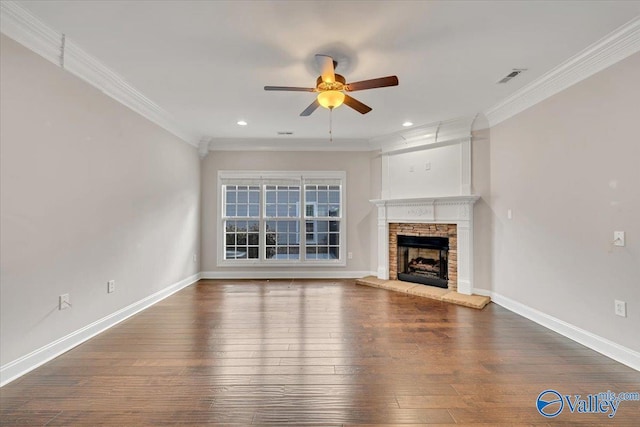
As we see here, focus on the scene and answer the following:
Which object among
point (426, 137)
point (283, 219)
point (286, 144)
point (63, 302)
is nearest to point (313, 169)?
point (286, 144)

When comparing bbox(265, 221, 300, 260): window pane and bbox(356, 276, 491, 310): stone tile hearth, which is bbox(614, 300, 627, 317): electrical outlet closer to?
bbox(356, 276, 491, 310): stone tile hearth

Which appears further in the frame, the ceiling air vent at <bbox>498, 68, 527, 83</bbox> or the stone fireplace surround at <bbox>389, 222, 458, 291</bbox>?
the stone fireplace surround at <bbox>389, 222, 458, 291</bbox>

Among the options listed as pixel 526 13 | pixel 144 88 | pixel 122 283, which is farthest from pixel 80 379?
pixel 526 13

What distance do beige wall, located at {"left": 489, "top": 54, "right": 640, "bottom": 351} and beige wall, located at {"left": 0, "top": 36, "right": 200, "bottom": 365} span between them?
480cm

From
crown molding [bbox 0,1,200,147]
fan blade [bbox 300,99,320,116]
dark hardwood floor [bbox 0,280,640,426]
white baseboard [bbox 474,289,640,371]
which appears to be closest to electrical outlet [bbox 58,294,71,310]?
dark hardwood floor [bbox 0,280,640,426]

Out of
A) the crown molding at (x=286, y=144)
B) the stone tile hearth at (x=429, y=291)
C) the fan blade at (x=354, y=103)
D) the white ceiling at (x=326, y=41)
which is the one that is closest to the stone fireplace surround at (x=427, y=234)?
the stone tile hearth at (x=429, y=291)

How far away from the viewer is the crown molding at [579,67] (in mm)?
2307

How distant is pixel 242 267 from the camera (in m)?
5.64

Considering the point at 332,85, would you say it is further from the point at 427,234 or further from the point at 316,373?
the point at 427,234

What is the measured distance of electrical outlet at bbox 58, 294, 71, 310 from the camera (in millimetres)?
2529

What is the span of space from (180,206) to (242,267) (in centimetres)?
166

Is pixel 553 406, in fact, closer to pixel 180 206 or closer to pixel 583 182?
pixel 583 182

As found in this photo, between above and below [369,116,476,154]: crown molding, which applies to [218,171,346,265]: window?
below

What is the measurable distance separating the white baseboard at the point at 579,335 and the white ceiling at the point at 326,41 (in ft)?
8.53
